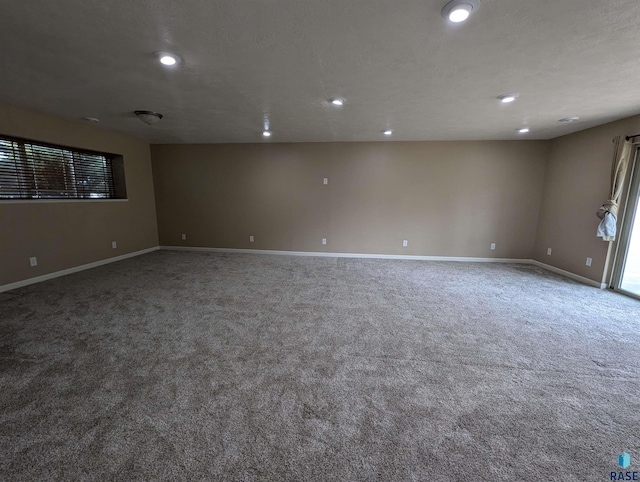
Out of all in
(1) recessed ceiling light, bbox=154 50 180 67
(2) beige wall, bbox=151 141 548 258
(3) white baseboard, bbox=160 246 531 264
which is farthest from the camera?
(3) white baseboard, bbox=160 246 531 264

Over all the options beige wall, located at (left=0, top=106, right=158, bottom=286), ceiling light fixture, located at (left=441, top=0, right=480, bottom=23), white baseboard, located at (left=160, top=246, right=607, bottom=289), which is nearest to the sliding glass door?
white baseboard, located at (left=160, top=246, right=607, bottom=289)

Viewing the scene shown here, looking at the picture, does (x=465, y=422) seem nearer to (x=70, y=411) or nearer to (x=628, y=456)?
(x=628, y=456)

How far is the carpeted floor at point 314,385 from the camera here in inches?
52.1

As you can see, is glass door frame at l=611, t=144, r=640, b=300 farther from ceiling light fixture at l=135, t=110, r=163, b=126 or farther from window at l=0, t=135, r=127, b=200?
A: window at l=0, t=135, r=127, b=200

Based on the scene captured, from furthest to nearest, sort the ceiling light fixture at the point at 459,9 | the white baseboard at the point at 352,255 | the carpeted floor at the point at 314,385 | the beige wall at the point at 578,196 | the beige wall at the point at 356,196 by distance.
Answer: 1. the white baseboard at the point at 352,255
2. the beige wall at the point at 356,196
3. the beige wall at the point at 578,196
4. the ceiling light fixture at the point at 459,9
5. the carpeted floor at the point at 314,385

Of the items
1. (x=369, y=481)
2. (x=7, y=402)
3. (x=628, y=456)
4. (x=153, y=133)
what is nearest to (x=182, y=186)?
(x=153, y=133)

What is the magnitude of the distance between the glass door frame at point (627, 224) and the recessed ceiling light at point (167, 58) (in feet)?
18.0

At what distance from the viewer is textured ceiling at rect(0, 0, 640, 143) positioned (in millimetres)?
1579

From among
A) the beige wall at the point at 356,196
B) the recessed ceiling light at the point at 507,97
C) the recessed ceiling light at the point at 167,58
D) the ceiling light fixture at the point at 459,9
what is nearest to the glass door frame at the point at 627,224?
the beige wall at the point at 356,196

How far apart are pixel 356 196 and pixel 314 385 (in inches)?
166

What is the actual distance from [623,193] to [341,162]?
168 inches

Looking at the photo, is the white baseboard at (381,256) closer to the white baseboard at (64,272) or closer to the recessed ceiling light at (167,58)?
the white baseboard at (64,272)

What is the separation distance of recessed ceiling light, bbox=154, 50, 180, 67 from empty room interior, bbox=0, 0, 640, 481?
2cm

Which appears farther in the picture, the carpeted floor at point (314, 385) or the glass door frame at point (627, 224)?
the glass door frame at point (627, 224)
